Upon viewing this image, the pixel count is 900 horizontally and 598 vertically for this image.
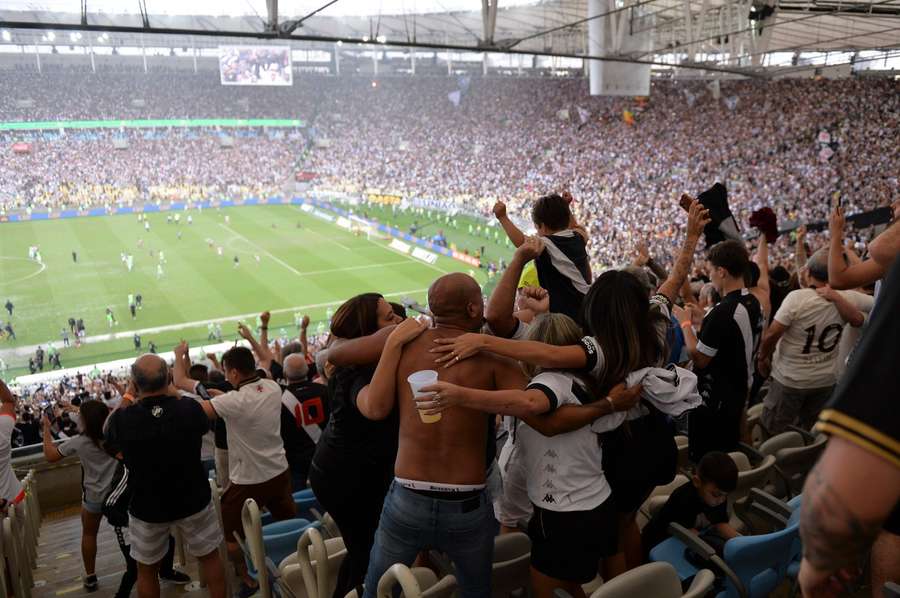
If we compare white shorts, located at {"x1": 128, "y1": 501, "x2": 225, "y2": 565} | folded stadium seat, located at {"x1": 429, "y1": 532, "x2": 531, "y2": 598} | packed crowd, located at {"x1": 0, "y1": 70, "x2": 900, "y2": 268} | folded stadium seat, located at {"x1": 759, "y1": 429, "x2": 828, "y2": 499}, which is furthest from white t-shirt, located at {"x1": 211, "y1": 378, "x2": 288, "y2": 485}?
packed crowd, located at {"x1": 0, "y1": 70, "x2": 900, "y2": 268}

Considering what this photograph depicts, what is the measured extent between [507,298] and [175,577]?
127 inches

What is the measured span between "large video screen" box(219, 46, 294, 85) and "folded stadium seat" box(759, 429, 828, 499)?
178 ft

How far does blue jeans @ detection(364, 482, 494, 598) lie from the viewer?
8.32ft

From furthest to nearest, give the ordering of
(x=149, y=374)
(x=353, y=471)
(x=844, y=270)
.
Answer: (x=149, y=374) → (x=844, y=270) → (x=353, y=471)

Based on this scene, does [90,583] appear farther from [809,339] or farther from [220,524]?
[809,339]

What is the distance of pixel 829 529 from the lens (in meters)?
1.06

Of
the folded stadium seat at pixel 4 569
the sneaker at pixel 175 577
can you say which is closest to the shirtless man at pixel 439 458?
the folded stadium seat at pixel 4 569

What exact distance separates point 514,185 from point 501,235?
1025 centimetres

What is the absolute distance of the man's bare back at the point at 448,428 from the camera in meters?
2.52

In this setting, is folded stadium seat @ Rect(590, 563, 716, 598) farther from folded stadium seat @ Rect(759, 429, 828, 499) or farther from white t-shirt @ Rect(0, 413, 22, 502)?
white t-shirt @ Rect(0, 413, 22, 502)

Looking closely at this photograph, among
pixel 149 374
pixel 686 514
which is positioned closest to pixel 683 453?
pixel 686 514

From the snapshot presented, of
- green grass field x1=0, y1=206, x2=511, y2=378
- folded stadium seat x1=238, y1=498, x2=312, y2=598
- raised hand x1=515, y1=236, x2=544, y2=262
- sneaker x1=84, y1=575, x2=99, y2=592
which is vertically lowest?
green grass field x1=0, y1=206, x2=511, y2=378

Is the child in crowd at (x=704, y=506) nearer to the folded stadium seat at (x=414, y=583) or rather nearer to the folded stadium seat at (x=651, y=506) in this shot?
the folded stadium seat at (x=651, y=506)

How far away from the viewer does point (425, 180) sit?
48344 mm
